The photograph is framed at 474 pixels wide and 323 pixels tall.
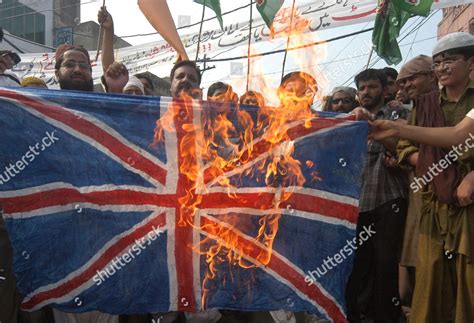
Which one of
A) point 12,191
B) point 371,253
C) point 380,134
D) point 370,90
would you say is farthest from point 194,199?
point 370,90

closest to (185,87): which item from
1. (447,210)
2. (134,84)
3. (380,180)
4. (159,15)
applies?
(134,84)

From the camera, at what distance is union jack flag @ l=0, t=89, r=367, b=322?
2969 millimetres

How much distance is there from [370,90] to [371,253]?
1.37 m

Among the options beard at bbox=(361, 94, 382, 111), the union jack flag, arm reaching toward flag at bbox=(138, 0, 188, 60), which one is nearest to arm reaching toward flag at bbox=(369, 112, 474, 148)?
the union jack flag

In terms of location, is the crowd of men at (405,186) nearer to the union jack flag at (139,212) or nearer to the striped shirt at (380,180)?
the striped shirt at (380,180)

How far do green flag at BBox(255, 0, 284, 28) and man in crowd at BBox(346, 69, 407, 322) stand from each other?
123 inches

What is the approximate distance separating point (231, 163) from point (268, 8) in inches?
158

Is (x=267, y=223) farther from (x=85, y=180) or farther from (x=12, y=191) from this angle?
(x=12, y=191)

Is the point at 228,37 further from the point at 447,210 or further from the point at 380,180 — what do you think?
the point at 447,210

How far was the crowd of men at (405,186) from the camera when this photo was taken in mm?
3092

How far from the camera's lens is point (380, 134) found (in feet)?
10.8

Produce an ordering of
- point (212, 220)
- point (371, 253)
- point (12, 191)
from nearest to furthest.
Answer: point (12, 191), point (212, 220), point (371, 253)

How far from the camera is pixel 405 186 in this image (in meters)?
3.86

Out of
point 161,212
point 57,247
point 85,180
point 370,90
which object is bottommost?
point 57,247
